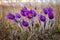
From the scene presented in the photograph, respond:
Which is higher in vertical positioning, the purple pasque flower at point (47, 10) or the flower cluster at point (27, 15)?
the purple pasque flower at point (47, 10)

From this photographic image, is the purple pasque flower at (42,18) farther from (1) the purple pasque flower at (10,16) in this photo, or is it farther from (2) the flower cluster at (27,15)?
(1) the purple pasque flower at (10,16)

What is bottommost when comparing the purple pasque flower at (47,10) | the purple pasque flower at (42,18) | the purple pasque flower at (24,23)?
the purple pasque flower at (24,23)

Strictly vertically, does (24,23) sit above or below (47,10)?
below

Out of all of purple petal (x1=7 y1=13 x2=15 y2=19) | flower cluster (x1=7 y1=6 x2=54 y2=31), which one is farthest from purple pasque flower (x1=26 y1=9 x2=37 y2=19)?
purple petal (x1=7 y1=13 x2=15 y2=19)

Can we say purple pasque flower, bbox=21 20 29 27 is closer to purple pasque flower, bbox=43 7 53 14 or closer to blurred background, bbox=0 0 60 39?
blurred background, bbox=0 0 60 39

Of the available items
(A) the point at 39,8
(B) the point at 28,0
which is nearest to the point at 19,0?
(B) the point at 28,0

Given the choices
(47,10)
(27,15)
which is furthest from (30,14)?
(47,10)

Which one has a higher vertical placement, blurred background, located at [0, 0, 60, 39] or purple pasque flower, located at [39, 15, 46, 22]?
blurred background, located at [0, 0, 60, 39]

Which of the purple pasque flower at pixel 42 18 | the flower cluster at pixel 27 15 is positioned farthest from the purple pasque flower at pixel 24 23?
the purple pasque flower at pixel 42 18

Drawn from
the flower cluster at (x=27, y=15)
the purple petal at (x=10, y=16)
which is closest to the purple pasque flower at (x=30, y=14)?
the flower cluster at (x=27, y=15)

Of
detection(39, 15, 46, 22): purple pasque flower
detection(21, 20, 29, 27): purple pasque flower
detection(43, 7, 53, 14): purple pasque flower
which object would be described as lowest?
detection(21, 20, 29, 27): purple pasque flower

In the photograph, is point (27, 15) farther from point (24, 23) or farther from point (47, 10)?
point (47, 10)
